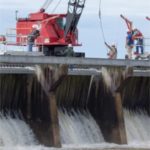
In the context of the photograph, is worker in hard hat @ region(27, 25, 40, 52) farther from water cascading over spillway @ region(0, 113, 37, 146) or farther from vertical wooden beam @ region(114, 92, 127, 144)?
water cascading over spillway @ region(0, 113, 37, 146)

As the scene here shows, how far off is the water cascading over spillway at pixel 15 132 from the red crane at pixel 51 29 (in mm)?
7478

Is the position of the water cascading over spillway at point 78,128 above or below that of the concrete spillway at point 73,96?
below

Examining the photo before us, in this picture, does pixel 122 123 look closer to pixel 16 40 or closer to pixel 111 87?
pixel 111 87

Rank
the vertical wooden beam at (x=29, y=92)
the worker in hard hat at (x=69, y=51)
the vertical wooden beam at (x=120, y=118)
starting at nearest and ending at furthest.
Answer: the vertical wooden beam at (x=29, y=92), the vertical wooden beam at (x=120, y=118), the worker in hard hat at (x=69, y=51)

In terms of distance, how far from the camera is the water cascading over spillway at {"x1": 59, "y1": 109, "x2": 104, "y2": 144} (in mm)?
36156

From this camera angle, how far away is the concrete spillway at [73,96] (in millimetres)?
34750

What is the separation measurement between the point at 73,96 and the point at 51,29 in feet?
19.3

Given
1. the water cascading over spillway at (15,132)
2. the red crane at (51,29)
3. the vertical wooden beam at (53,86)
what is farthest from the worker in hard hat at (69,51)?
the water cascading over spillway at (15,132)

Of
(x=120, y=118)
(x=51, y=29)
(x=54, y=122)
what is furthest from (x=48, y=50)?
(x=54, y=122)

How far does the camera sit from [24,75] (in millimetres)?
35375

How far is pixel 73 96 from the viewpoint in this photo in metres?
37.8

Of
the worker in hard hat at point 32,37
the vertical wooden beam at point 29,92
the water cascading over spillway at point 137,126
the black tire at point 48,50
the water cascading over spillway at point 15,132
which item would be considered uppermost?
the worker in hard hat at point 32,37

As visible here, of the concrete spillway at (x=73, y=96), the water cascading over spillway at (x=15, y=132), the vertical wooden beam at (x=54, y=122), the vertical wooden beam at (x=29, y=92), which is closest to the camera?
the water cascading over spillway at (x=15, y=132)

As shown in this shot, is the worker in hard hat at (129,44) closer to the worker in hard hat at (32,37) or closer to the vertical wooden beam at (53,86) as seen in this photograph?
the worker in hard hat at (32,37)
